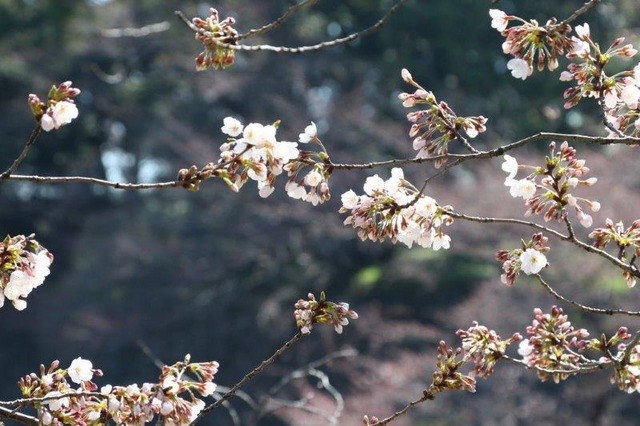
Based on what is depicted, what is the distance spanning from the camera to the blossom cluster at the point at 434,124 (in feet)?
7.65

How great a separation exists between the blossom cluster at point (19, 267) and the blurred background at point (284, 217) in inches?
392

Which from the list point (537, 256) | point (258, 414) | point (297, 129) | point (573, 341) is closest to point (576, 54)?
point (537, 256)

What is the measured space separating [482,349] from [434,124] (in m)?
0.50

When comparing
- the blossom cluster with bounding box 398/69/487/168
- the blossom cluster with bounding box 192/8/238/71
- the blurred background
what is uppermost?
the blurred background

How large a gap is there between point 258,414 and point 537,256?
1.32 meters

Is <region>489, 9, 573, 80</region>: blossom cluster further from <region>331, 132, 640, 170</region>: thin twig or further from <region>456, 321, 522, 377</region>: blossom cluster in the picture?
<region>456, 321, 522, 377</region>: blossom cluster

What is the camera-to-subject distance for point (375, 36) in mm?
18000

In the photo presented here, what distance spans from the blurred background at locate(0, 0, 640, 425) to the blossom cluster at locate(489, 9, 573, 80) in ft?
31.4

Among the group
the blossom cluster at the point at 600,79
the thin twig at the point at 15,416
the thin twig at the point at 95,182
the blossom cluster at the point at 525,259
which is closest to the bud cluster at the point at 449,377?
the blossom cluster at the point at 525,259

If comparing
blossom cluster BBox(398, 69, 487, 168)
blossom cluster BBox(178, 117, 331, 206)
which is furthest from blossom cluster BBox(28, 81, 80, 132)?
blossom cluster BBox(398, 69, 487, 168)

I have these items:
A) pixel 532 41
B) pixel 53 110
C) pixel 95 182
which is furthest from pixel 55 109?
pixel 532 41

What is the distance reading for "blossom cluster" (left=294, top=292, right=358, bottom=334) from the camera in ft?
7.54

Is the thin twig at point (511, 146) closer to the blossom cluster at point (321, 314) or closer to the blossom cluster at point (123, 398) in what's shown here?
the blossom cluster at point (321, 314)

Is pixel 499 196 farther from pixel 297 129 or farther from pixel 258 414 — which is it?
pixel 258 414
